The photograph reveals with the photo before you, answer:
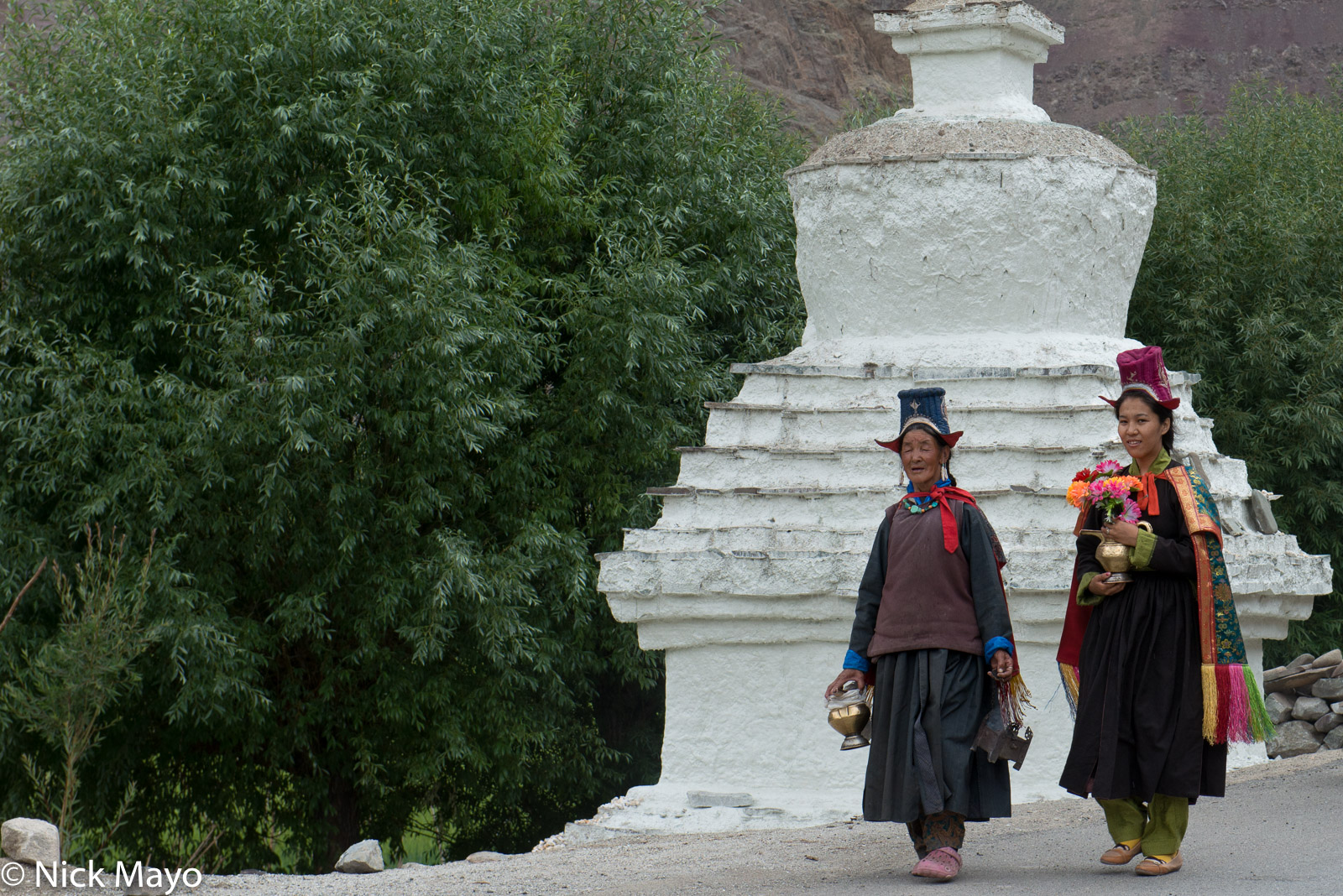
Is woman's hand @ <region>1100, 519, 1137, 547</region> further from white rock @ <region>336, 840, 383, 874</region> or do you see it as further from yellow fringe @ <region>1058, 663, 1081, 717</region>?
white rock @ <region>336, 840, 383, 874</region>

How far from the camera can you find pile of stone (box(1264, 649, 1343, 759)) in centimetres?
945

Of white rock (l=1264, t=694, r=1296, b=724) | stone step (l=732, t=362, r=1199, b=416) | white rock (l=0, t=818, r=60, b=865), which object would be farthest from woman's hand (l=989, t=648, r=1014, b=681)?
white rock (l=1264, t=694, r=1296, b=724)

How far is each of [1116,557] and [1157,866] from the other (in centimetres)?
94

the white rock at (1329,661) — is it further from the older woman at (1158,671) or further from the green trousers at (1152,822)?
the green trousers at (1152,822)

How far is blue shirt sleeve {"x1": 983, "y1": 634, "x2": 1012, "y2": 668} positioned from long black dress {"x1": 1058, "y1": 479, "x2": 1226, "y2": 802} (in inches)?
13.0

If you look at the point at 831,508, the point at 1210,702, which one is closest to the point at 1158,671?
the point at 1210,702

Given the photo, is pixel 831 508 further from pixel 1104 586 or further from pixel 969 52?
pixel 969 52

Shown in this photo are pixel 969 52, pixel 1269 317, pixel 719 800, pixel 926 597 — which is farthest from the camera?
pixel 1269 317

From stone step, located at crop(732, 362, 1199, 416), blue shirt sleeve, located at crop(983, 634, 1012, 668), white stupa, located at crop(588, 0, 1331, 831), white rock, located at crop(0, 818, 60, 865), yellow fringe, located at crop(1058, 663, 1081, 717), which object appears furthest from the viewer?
stone step, located at crop(732, 362, 1199, 416)

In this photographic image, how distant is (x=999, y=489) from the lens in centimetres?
682

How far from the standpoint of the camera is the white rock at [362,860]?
6.79 metres

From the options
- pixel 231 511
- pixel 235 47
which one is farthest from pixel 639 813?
pixel 235 47

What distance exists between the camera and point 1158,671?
4.60 metres

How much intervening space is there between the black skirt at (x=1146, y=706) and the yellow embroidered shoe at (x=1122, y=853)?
0.49 feet
